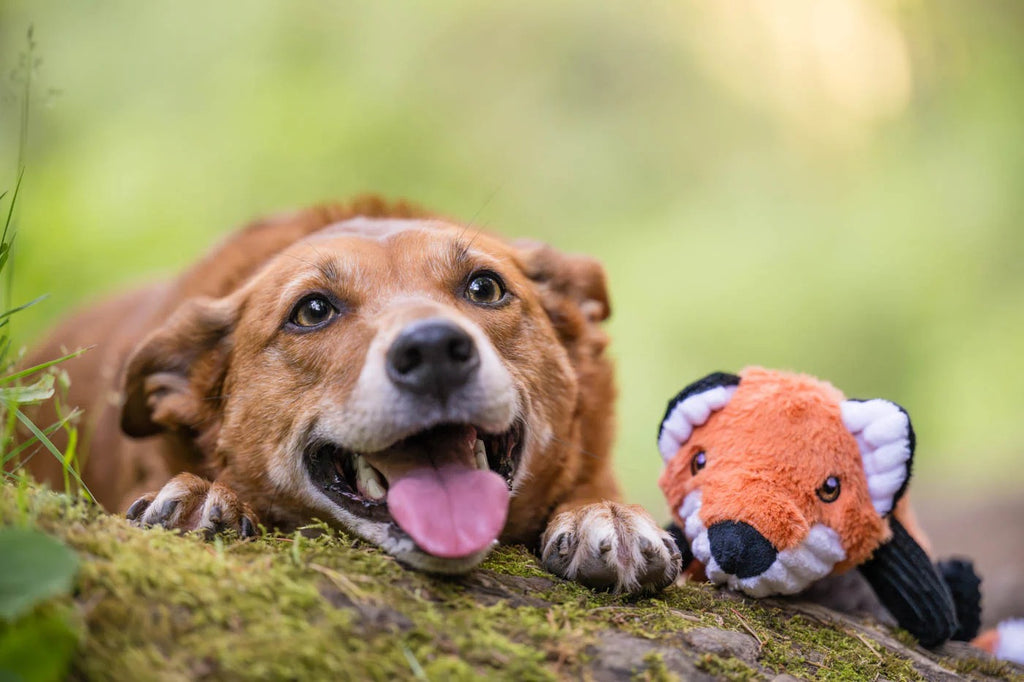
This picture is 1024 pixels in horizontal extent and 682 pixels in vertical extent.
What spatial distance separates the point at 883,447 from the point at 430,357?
144 cm

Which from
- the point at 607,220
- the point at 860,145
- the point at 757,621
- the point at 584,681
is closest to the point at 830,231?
the point at 860,145

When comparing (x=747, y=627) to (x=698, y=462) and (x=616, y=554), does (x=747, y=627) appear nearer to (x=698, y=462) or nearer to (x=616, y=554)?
(x=616, y=554)

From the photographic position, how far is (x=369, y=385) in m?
2.72

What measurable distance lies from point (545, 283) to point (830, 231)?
9.46 m

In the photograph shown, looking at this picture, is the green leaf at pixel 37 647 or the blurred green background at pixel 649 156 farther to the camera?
the blurred green background at pixel 649 156

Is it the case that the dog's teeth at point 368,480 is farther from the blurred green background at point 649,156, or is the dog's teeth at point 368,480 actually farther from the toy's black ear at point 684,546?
the blurred green background at point 649,156

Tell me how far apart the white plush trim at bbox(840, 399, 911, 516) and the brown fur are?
3.25ft

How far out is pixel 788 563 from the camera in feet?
8.84

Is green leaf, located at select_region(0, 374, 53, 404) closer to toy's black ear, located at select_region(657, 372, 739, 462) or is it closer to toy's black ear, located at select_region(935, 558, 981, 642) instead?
toy's black ear, located at select_region(657, 372, 739, 462)

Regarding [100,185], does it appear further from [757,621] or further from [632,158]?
[757,621]

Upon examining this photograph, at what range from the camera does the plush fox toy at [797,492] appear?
2691 millimetres

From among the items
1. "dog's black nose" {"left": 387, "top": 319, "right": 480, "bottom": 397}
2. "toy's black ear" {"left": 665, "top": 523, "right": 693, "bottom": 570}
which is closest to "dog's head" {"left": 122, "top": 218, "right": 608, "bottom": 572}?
"dog's black nose" {"left": 387, "top": 319, "right": 480, "bottom": 397}

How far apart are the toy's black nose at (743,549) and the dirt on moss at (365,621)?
0.13m

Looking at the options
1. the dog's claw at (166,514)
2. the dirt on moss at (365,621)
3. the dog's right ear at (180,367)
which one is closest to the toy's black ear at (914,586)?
the dirt on moss at (365,621)
